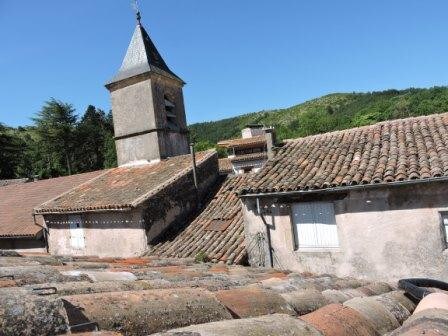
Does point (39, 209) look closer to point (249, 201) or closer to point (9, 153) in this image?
point (249, 201)

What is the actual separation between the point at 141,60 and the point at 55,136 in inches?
1247

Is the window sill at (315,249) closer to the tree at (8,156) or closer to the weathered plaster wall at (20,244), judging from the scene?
the weathered plaster wall at (20,244)

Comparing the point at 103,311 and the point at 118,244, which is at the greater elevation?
the point at 103,311

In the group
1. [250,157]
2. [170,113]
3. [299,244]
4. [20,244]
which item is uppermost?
Answer: [170,113]

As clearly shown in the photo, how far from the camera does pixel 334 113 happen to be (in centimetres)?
8412

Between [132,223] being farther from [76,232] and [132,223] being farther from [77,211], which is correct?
[76,232]

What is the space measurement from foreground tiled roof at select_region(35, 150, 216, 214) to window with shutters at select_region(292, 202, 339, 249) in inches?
220

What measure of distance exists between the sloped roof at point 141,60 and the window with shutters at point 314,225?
11237 mm

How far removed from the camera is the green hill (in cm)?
5897

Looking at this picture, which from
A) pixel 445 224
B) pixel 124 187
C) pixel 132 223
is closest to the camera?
pixel 445 224

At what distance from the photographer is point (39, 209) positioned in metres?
16.9

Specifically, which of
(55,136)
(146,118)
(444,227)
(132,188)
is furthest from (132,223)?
(55,136)

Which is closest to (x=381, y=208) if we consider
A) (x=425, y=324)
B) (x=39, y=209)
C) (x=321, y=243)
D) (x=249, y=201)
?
(x=321, y=243)

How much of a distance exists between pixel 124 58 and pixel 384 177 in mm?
15597
